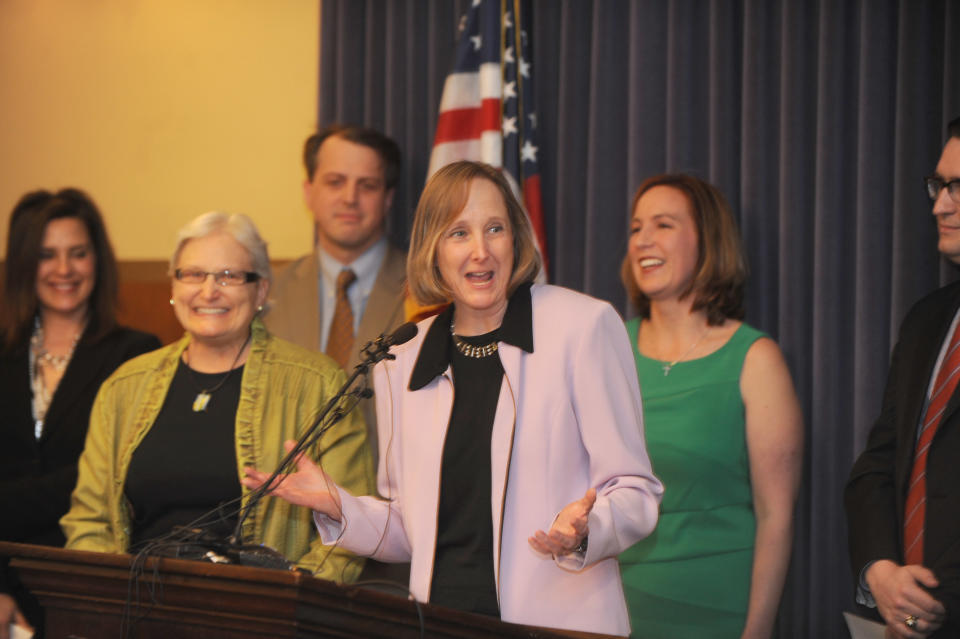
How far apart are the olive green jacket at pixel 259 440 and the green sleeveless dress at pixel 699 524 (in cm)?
86

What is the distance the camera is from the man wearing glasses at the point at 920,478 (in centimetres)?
243

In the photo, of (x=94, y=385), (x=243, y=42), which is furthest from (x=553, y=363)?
(x=243, y=42)

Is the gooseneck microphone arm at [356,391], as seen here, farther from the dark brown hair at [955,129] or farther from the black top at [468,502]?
the dark brown hair at [955,129]

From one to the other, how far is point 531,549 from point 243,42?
3.49 meters

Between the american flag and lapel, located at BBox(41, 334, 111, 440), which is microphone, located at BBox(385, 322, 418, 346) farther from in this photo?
the american flag

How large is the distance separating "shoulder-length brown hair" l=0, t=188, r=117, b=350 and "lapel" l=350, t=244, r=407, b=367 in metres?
0.84

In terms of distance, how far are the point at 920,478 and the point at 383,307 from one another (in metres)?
1.91

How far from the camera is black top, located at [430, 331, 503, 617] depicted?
86.9 inches

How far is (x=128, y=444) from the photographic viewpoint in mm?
2918

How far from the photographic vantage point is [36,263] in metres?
3.56

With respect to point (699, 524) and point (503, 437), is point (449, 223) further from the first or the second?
point (699, 524)

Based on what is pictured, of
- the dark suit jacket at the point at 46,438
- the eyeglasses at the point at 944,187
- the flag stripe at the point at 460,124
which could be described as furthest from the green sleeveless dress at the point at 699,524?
the dark suit jacket at the point at 46,438

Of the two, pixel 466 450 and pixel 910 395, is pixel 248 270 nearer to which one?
pixel 466 450

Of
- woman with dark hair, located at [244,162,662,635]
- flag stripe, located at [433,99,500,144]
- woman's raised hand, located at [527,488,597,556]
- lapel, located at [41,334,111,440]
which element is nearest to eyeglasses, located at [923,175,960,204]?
woman with dark hair, located at [244,162,662,635]
